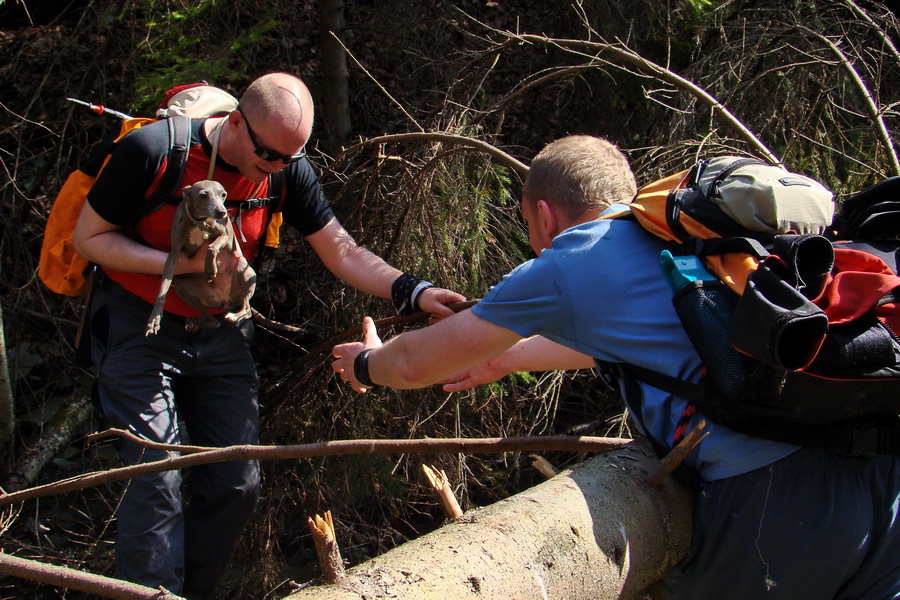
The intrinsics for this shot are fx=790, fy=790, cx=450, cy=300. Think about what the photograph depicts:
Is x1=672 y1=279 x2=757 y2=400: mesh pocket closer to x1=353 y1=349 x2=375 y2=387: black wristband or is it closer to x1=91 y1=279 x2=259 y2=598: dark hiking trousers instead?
x1=353 y1=349 x2=375 y2=387: black wristband

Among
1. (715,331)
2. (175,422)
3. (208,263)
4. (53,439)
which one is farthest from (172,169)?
(53,439)

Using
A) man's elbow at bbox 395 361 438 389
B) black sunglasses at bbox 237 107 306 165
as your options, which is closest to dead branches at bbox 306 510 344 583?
man's elbow at bbox 395 361 438 389

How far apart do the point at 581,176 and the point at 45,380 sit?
425 centimetres

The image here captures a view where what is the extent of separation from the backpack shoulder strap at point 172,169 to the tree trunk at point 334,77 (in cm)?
213

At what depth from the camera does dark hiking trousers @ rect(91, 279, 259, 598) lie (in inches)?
118

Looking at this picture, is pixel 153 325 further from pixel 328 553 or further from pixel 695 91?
pixel 695 91

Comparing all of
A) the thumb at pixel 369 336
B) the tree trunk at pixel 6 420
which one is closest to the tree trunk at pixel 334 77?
the tree trunk at pixel 6 420

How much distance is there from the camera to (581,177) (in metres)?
2.23

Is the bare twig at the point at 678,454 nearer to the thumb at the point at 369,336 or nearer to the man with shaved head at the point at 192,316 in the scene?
the thumb at the point at 369,336

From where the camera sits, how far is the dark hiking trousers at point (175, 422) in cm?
300

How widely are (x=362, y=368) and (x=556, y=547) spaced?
85cm

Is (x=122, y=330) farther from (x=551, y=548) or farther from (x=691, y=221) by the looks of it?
(x=691, y=221)

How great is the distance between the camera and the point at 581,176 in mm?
2234

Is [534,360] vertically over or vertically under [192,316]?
over
